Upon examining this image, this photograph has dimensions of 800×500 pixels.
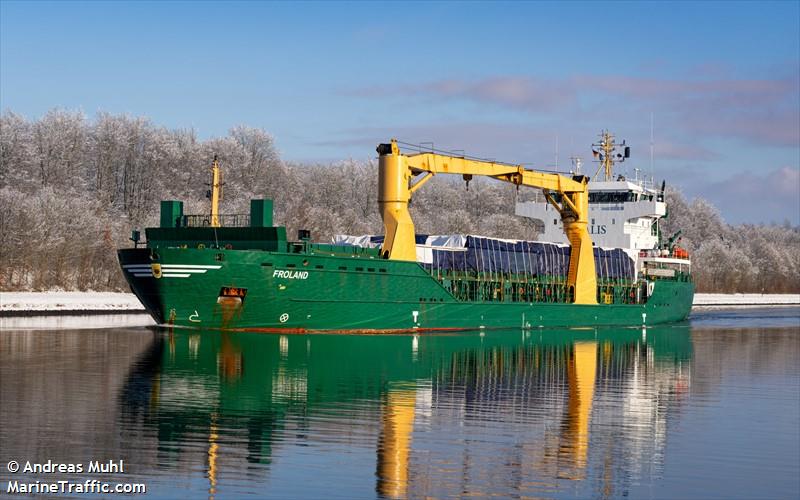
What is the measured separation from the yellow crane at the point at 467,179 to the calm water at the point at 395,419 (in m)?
9.53

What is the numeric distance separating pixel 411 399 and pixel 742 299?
11659 cm

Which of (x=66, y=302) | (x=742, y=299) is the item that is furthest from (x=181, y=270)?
(x=742, y=299)

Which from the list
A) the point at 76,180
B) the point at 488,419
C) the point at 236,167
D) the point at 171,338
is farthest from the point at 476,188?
the point at 488,419

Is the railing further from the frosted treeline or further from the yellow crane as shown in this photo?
the frosted treeline

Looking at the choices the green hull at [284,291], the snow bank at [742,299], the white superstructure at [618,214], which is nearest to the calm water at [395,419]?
the green hull at [284,291]

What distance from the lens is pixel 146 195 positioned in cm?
10375

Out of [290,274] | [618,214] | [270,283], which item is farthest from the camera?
[618,214]

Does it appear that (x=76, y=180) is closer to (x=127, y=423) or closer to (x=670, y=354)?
(x=670, y=354)

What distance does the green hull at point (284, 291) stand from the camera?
4544cm

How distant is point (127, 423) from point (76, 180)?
263ft

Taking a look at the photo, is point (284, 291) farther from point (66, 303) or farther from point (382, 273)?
point (66, 303)

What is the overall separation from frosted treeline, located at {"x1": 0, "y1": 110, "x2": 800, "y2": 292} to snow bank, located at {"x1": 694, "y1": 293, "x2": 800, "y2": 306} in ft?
10.8

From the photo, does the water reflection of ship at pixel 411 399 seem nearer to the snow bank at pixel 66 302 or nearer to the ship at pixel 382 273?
the ship at pixel 382 273

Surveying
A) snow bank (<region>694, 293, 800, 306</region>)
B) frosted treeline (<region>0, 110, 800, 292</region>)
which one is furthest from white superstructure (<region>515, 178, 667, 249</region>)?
snow bank (<region>694, 293, 800, 306</region>)
